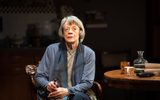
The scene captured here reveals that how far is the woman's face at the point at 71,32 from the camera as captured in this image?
3203 millimetres

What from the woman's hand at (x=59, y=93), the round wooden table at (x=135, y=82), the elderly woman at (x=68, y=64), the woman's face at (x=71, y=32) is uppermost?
the woman's face at (x=71, y=32)

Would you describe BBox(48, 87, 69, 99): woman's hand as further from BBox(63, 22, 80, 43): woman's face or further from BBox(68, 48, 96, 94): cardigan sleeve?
BBox(63, 22, 80, 43): woman's face

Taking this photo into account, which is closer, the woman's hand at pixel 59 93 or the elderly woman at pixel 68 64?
the woman's hand at pixel 59 93

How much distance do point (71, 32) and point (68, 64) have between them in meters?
0.30

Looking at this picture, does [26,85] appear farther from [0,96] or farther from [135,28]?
[135,28]

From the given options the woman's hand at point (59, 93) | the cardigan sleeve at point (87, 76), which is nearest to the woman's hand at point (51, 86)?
the woman's hand at point (59, 93)

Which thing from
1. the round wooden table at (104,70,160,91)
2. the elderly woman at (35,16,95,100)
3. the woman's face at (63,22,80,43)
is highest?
the woman's face at (63,22,80,43)

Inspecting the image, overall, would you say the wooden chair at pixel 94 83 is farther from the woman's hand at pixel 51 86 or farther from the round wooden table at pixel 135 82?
the woman's hand at pixel 51 86

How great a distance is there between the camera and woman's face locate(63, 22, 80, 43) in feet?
10.5

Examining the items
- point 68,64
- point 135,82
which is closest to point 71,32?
point 68,64

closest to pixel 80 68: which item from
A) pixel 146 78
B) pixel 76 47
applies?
pixel 76 47

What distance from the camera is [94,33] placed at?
18.3ft

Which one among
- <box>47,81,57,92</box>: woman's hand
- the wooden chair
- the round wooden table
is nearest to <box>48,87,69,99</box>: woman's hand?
<box>47,81,57,92</box>: woman's hand

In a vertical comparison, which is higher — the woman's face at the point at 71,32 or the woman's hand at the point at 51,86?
the woman's face at the point at 71,32
